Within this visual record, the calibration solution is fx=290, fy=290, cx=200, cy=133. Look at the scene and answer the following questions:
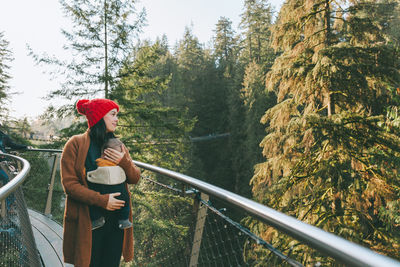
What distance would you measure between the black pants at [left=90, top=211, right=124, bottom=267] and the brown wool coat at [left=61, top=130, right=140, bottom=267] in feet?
0.53

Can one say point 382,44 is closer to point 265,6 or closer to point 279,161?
point 279,161

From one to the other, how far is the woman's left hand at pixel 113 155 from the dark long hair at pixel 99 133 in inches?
3.9

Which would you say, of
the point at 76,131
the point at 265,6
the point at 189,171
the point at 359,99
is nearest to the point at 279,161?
the point at 359,99

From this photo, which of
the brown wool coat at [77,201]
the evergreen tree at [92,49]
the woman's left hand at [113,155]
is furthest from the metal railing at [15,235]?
the evergreen tree at [92,49]

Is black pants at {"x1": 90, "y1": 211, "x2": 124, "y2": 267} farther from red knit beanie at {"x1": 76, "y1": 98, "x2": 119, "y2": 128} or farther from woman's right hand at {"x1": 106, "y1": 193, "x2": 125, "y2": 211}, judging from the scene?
red knit beanie at {"x1": 76, "y1": 98, "x2": 119, "y2": 128}

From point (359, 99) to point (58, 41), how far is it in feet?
34.7

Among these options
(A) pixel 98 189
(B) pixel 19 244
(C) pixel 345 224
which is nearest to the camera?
(A) pixel 98 189

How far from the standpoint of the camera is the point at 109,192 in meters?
2.15

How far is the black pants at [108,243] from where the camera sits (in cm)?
223

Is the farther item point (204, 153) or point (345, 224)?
point (204, 153)

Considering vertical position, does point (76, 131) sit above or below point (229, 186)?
above

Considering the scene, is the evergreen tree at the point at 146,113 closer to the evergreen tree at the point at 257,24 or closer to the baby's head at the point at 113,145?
the baby's head at the point at 113,145

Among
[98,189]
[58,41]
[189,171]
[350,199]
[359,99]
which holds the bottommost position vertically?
[189,171]

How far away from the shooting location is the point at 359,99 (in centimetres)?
671
